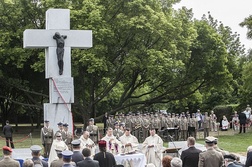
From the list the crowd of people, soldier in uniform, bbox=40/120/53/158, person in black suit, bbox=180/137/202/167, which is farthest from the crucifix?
person in black suit, bbox=180/137/202/167

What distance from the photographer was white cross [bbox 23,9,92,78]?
20438mm

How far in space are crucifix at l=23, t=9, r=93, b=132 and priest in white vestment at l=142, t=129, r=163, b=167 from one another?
462 cm

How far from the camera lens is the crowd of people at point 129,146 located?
32.3 feet

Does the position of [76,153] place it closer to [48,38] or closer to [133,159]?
[133,159]

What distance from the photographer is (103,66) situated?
107ft

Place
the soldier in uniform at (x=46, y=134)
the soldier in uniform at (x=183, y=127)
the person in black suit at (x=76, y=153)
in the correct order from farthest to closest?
1. the soldier in uniform at (x=183, y=127)
2. the soldier in uniform at (x=46, y=134)
3. the person in black suit at (x=76, y=153)

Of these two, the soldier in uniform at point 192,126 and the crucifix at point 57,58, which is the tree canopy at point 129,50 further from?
the crucifix at point 57,58

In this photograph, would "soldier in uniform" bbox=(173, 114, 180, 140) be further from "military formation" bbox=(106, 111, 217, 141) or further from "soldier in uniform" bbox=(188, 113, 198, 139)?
"soldier in uniform" bbox=(188, 113, 198, 139)

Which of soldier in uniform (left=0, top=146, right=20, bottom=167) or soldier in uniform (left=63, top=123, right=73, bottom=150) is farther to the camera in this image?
soldier in uniform (left=63, top=123, right=73, bottom=150)

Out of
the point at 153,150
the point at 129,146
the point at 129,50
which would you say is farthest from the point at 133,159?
the point at 129,50

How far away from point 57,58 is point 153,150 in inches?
249

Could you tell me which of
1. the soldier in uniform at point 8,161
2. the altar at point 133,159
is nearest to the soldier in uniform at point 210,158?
the soldier in uniform at point 8,161

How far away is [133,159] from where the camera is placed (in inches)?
618

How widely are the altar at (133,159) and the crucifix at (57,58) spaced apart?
5.49 metres
